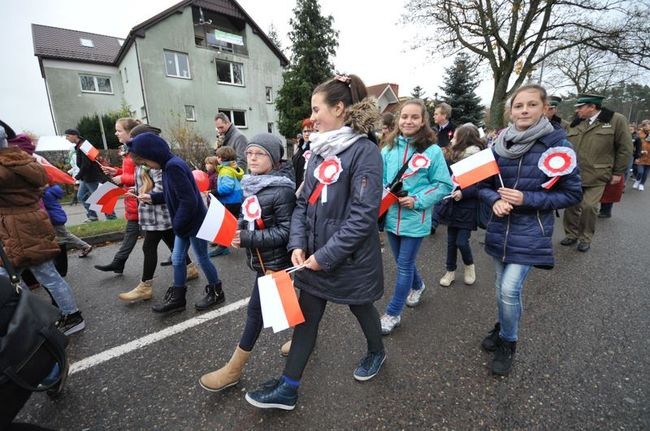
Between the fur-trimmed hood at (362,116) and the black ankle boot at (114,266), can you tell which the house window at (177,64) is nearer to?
the black ankle boot at (114,266)

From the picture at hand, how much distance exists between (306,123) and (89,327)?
3.31 meters

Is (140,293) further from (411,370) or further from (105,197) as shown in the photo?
(411,370)

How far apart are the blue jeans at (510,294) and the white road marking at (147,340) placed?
7.82ft

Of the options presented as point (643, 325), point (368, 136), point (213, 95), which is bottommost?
point (643, 325)

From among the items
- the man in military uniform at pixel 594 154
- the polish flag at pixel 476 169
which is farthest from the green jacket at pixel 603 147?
the polish flag at pixel 476 169

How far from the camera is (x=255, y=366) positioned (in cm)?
238

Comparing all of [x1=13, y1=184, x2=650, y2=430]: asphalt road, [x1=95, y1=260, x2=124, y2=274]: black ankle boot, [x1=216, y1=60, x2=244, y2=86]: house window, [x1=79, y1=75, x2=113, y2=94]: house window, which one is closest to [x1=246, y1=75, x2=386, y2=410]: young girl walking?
[x1=13, y1=184, x2=650, y2=430]: asphalt road

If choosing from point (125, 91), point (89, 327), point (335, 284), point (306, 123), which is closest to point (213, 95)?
point (125, 91)

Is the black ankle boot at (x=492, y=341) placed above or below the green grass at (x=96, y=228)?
below

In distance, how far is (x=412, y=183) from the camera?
2662 mm

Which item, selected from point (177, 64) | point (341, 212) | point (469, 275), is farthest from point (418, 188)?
point (177, 64)

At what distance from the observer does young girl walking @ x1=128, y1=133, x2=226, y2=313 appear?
2783 mm

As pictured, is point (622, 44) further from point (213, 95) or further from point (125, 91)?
point (125, 91)

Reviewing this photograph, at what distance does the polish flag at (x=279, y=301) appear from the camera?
167cm
